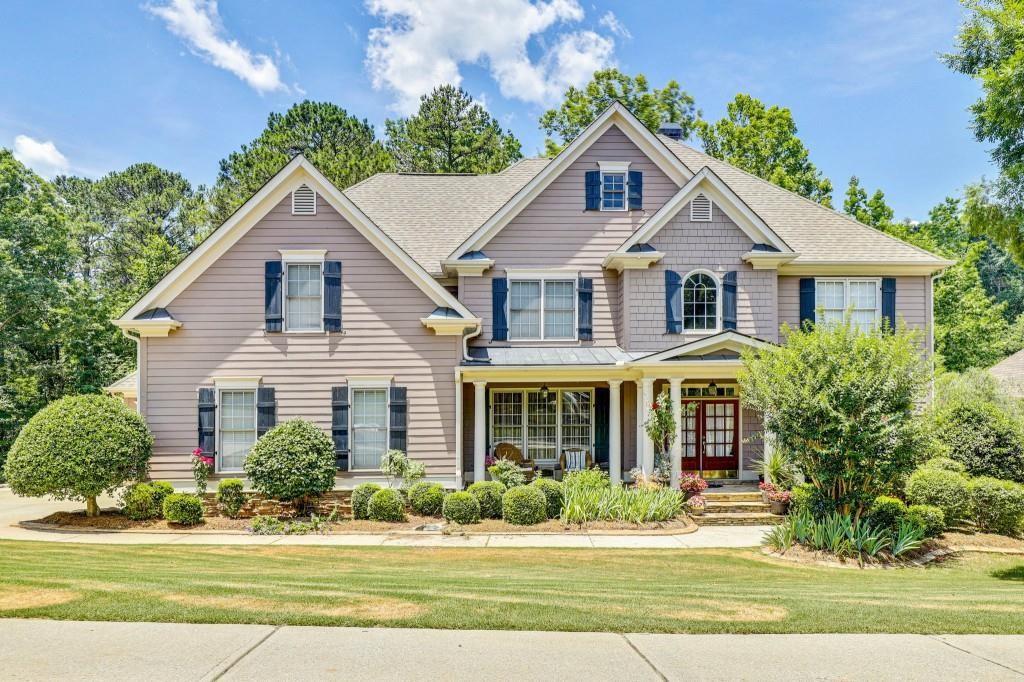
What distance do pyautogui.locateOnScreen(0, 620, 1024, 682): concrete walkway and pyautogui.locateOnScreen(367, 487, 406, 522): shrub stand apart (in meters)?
8.20

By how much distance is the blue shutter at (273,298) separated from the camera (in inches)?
608

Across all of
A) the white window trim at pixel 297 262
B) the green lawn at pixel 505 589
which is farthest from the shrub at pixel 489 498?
the white window trim at pixel 297 262

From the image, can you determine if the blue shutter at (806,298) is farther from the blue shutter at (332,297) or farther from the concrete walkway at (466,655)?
the concrete walkway at (466,655)

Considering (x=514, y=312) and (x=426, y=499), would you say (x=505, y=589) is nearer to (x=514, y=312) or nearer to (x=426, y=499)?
(x=426, y=499)

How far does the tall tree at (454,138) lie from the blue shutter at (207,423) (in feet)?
75.7

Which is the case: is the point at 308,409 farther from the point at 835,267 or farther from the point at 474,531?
→ the point at 835,267

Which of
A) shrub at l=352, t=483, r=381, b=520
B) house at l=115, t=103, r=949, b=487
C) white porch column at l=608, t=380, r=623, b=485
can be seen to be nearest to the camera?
shrub at l=352, t=483, r=381, b=520

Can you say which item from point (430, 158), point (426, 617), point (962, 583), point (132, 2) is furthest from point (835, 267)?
point (430, 158)

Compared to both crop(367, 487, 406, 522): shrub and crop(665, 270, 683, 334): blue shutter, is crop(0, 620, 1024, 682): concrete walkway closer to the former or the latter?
crop(367, 487, 406, 522): shrub

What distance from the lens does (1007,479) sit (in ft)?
46.7

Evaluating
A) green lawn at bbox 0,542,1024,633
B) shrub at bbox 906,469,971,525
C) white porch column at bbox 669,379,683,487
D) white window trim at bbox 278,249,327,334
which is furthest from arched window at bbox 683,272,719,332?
white window trim at bbox 278,249,327,334

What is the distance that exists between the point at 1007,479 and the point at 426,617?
13.7 m

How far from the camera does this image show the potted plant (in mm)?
14438

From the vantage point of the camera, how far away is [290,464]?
13906mm
